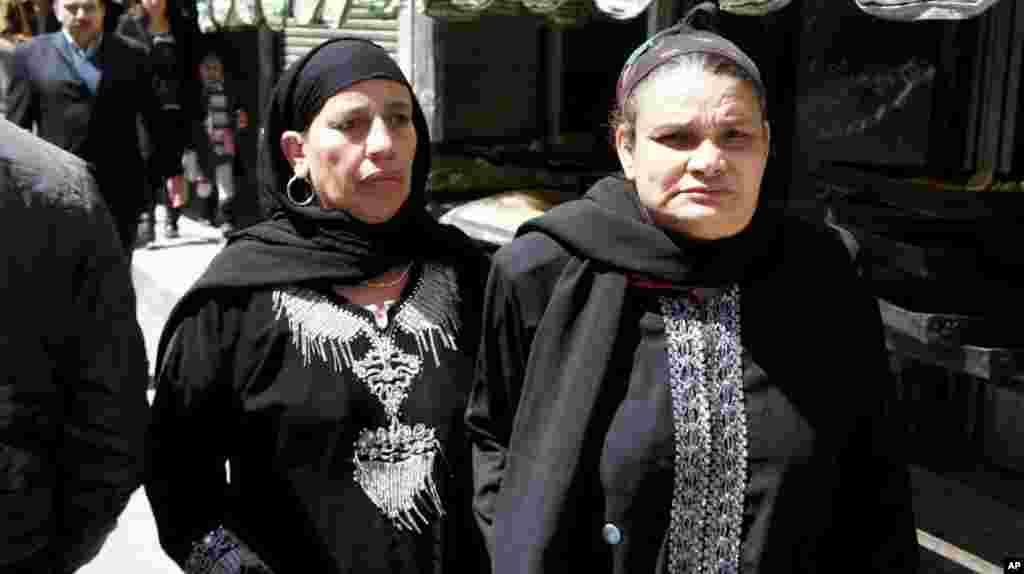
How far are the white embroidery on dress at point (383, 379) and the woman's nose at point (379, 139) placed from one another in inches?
10.9

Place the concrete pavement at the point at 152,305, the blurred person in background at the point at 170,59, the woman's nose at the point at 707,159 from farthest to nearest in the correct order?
1. the blurred person in background at the point at 170,59
2. the concrete pavement at the point at 152,305
3. the woman's nose at the point at 707,159

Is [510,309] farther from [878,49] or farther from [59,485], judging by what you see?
[878,49]

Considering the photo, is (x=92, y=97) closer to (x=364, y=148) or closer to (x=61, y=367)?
(x=364, y=148)

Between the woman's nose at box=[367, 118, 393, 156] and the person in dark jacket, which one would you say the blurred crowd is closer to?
the woman's nose at box=[367, 118, 393, 156]

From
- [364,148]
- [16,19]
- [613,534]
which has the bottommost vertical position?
[613,534]

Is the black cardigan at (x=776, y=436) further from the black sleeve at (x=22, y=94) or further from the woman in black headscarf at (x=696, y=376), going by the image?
the black sleeve at (x=22, y=94)

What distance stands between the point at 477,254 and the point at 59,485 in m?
0.86

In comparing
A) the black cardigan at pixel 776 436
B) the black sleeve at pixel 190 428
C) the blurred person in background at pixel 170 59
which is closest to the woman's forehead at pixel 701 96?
the black cardigan at pixel 776 436

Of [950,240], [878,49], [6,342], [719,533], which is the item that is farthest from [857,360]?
[878,49]

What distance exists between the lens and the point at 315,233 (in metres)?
2.19

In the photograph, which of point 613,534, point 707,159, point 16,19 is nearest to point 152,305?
point 16,19

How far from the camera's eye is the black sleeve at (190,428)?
82.6 inches

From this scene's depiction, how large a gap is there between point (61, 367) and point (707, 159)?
3.35ft

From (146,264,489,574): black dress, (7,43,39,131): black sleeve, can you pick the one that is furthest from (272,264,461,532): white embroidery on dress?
(7,43,39,131): black sleeve
